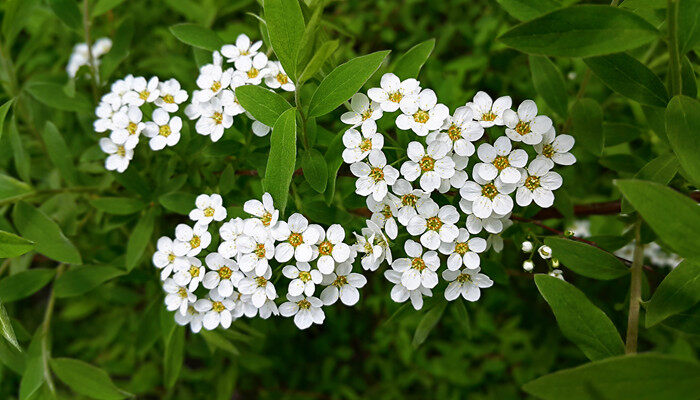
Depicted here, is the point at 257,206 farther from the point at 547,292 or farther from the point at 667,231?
the point at 667,231

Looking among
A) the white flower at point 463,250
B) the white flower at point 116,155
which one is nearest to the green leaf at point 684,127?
the white flower at point 463,250

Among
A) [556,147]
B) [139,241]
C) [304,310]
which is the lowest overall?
[139,241]

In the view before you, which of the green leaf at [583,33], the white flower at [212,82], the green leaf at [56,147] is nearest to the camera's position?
the green leaf at [583,33]

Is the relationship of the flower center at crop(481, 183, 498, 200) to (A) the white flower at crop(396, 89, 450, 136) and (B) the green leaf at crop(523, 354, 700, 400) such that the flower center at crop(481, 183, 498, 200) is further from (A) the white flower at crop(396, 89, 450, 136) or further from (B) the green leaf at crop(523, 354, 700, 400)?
(B) the green leaf at crop(523, 354, 700, 400)

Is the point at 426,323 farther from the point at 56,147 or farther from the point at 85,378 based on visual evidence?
the point at 56,147

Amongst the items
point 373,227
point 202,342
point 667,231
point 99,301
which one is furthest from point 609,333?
point 99,301

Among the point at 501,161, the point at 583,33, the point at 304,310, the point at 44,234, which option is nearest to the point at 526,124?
the point at 501,161

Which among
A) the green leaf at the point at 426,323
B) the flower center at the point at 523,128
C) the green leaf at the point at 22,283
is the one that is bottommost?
the green leaf at the point at 22,283

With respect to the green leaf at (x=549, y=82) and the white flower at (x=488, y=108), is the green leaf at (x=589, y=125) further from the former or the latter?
the white flower at (x=488, y=108)
